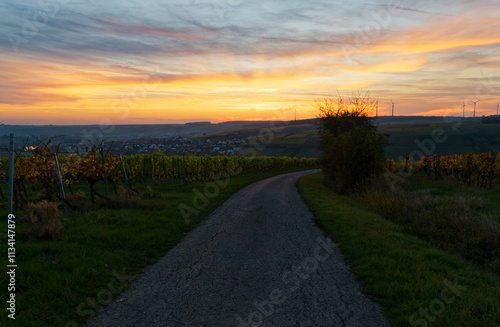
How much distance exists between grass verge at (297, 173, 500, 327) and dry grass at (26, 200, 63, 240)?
7.66 m

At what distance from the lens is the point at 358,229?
9539 mm

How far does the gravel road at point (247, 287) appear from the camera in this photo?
4473mm

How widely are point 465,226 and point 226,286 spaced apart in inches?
335

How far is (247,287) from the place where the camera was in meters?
5.55

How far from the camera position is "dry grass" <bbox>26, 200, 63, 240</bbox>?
7.86 metres

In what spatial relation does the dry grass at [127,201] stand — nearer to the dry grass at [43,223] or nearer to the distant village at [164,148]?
the distant village at [164,148]

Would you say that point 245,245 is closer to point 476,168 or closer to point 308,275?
point 308,275

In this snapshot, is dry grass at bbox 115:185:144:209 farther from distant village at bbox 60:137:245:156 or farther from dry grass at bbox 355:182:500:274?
dry grass at bbox 355:182:500:274

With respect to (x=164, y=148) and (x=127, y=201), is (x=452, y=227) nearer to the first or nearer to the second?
(x=127, y=201)

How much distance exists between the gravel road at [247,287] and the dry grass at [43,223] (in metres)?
3.25

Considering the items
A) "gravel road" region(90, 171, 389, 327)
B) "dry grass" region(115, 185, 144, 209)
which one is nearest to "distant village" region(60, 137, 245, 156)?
"dry grass" region(115, 185, 144, 209)

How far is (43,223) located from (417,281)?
9183mm

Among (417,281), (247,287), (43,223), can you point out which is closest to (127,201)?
(43,223)

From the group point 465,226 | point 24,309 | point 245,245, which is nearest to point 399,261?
point 245,245
